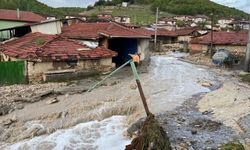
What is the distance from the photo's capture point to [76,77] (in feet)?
78.1

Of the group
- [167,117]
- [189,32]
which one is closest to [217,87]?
[167,117]

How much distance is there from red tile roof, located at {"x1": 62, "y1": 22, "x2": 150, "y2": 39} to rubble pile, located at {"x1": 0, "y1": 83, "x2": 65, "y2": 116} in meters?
6.94

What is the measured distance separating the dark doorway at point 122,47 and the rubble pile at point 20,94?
994 centimetres

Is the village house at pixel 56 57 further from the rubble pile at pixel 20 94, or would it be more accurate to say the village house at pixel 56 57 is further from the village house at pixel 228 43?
the village house at pixel 228 43

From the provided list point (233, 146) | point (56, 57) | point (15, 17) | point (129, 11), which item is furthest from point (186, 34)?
point (233, 146)

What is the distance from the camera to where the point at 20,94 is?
19.7m

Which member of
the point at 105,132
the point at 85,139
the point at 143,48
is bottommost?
the point at 85,139

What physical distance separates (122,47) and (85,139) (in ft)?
57.6

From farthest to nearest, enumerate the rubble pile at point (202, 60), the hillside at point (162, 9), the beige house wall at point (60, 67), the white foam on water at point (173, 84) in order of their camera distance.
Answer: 1. the hillside at point (162, 9)
2. the rubble pile at point (202, 60)
3. the beige house wall at point (60, 67)
4. the white foam on water at point (173, 84)

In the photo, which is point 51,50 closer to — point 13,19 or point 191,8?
point 13,19

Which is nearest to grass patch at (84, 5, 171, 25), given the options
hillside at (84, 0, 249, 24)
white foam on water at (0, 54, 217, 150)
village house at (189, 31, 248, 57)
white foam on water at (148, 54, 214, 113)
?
hillside at (84, 0, 249, 24)

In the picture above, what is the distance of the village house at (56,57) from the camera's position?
2253 cm

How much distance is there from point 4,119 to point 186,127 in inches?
311

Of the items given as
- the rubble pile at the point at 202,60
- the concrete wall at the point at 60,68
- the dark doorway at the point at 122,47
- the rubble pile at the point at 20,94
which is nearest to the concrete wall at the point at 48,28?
the dark doorway at the point at 122,47
